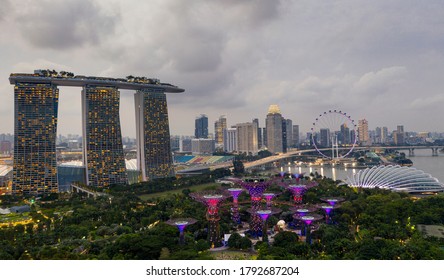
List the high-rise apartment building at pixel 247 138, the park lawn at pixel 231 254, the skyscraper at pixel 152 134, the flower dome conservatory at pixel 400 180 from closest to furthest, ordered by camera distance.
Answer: the park lawn at pixel 231 254 → the flower dome conservatory at pixel 400 180 → the skyscraper at pixel 152 134 → the high-rise apartment building at pixel 247 138

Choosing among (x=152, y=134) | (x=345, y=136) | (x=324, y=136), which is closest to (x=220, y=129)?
(x=324, y=136)

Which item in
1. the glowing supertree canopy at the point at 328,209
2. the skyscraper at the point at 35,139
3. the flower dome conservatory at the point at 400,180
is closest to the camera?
the glowing supertree canopy at the point at 328,209

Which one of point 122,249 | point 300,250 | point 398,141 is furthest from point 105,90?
point 398,141

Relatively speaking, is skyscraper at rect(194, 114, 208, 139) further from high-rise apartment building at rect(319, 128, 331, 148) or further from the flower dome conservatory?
the flower dome conservatory

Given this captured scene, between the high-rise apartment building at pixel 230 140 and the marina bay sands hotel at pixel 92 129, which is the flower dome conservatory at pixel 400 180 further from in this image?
the high-rise apartment building at pixel 230 140

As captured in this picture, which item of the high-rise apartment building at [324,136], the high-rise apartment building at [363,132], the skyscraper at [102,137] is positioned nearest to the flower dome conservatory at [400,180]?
the skyscraper at [102,137]

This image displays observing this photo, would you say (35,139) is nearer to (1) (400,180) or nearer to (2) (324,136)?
(1) (400,180)
